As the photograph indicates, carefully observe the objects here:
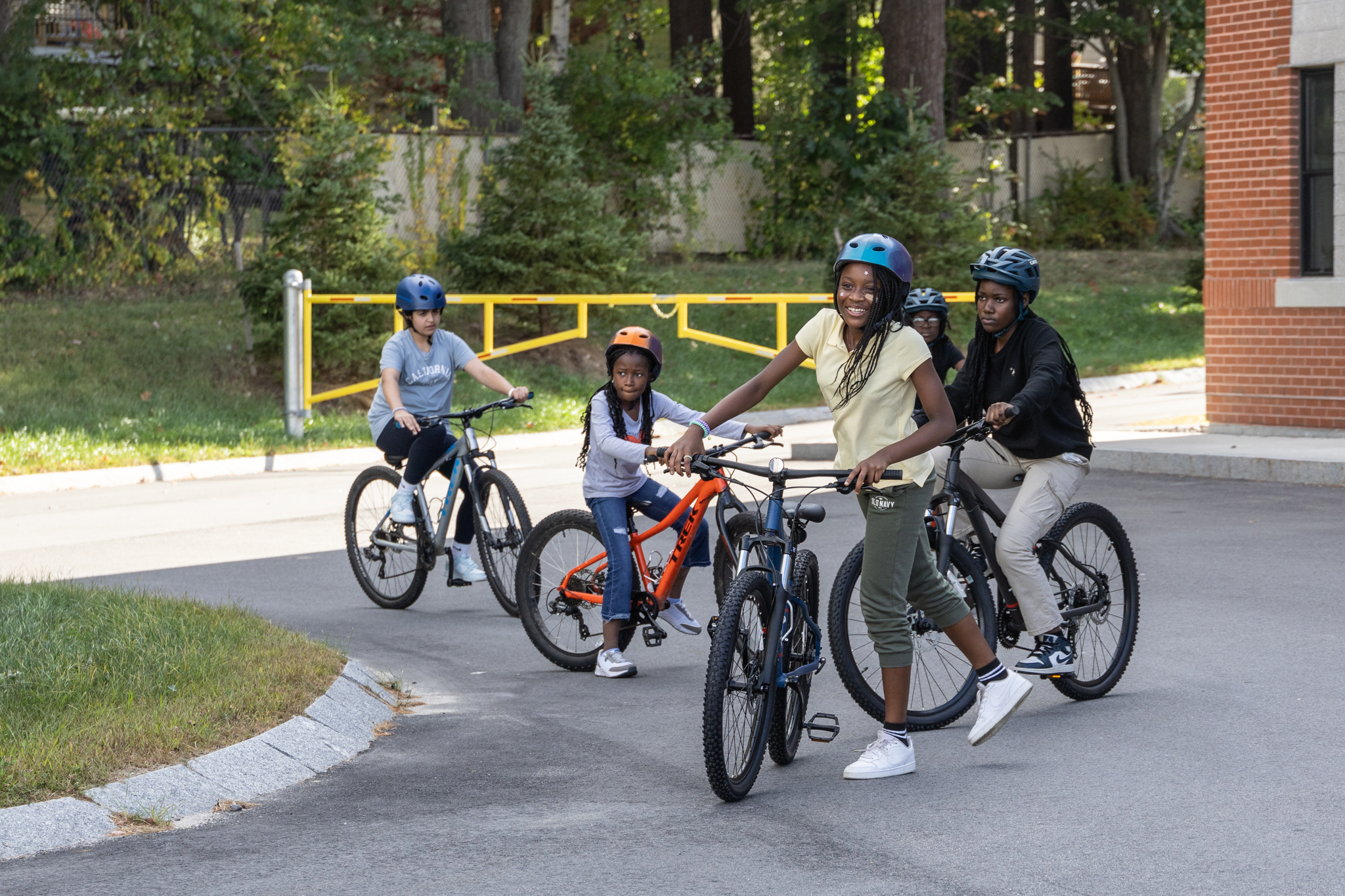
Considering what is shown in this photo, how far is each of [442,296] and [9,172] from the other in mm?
14884

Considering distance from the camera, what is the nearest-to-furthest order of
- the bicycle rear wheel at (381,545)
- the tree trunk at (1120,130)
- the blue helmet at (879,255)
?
the blue helmet at (879,255) → the bicycle rear wheel at (381,545) → the tree trunk at (1120,130)

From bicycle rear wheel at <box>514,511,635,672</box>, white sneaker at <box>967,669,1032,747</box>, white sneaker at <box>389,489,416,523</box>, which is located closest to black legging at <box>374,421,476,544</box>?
white sneaker at <box>389,489,416,523</box>

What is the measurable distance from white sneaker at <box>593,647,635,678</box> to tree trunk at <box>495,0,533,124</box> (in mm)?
22869

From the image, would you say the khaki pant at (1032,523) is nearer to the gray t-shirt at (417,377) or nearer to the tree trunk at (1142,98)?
the gray t-shirt at (417,377)

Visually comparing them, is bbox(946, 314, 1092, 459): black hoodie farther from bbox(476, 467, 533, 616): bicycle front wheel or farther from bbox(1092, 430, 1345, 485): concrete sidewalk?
bbox(1092, 430, 1345, 485): concrete sidewalk

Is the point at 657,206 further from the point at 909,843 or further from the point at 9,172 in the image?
the point at 909,843

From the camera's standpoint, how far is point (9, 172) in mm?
21953

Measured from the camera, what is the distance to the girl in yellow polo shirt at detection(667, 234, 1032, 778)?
552 centimetres

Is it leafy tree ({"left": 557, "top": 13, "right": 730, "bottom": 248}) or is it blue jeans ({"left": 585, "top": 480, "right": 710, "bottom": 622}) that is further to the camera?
leafy tree ({"left": 557, "top": 13, "right": 730, "bottom": 248})

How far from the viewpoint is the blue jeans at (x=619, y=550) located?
287 inches

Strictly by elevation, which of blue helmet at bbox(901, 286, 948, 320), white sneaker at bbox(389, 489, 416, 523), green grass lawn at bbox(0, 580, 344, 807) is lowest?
green grass lawn at bbox(0, 580, 344, 807)

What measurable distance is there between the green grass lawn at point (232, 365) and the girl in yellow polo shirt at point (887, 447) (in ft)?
35.3

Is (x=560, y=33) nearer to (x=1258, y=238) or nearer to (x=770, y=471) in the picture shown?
(x=1258, y=238)

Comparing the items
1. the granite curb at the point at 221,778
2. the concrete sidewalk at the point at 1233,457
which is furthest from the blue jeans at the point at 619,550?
the concrete sidewalk at the point at 1233,457
